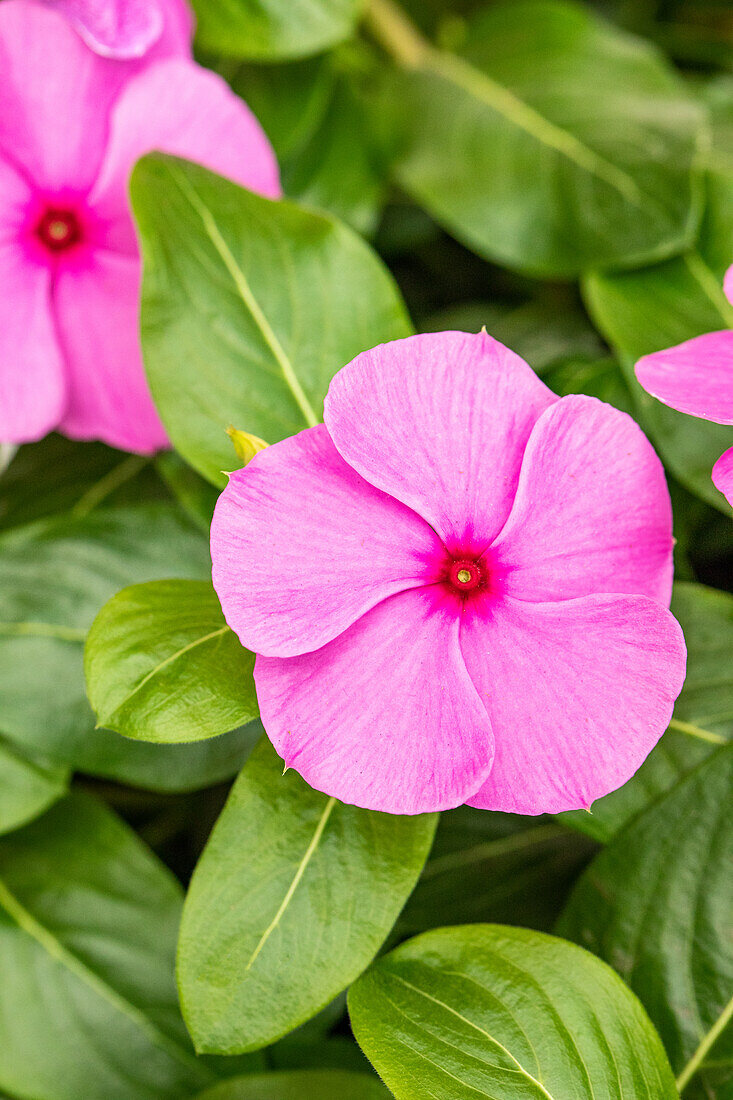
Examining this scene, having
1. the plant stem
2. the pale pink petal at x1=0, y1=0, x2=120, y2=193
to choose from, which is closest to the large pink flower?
the pale pink petal at x1=0, y1=0, x2=120, y2=193

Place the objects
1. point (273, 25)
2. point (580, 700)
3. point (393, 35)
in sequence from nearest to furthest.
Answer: point (580, 700), point (273, 25), point (393, 35)

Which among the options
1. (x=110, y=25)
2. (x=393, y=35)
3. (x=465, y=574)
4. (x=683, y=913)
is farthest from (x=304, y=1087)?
(x=393, y=35)

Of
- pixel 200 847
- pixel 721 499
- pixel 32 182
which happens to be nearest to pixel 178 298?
pixel 32 182

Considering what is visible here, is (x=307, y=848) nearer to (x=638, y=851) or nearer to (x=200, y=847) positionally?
(x=638, y=851)

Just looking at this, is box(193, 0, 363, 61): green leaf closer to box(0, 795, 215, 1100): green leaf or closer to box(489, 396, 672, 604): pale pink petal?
box(489, 396, 672, 604): pale pink petal

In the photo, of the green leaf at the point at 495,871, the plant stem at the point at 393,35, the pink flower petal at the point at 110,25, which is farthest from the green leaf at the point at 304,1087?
the plant stem at the point at 393,35

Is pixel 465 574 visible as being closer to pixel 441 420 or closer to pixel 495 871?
pixel 441 420
